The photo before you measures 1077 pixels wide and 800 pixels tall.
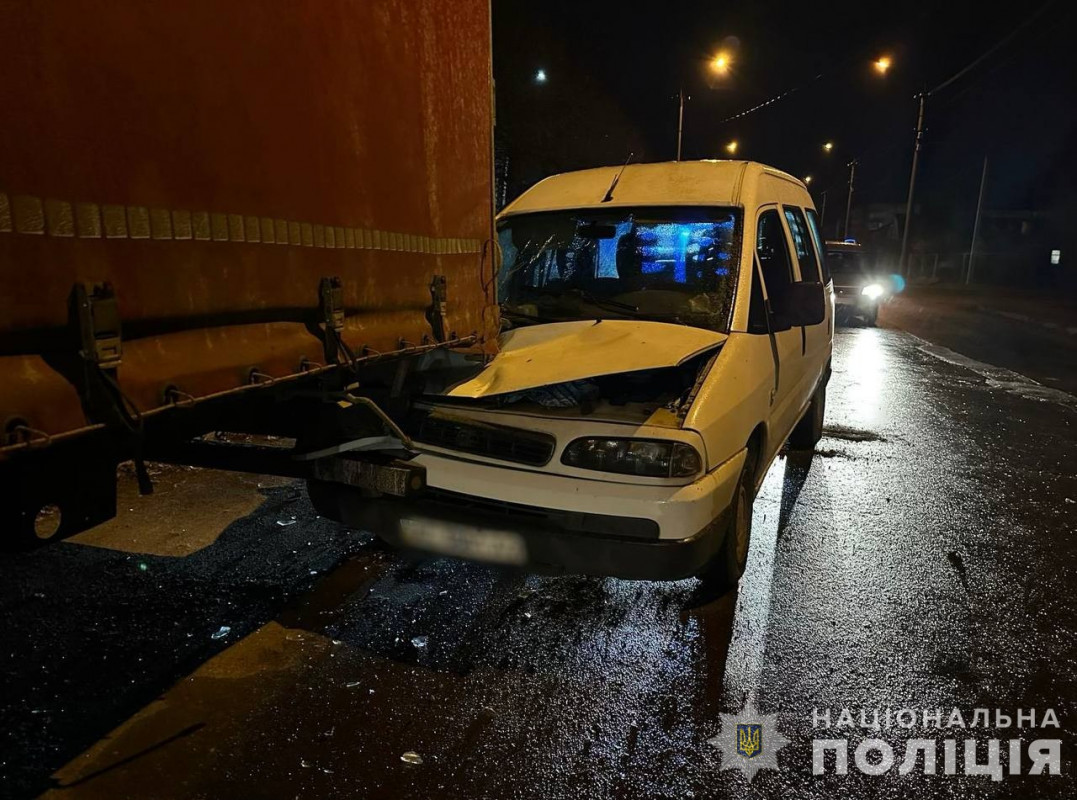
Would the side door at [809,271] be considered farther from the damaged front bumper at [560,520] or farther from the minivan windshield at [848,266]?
the minivan windshield at [848,266]

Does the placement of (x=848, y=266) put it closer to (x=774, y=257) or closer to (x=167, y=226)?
(x=774, y=257)

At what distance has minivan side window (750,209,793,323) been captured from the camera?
409cm

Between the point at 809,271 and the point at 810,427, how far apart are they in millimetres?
1520

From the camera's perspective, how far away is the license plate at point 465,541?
121 inches

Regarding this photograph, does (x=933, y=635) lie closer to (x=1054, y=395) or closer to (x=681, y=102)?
(x=1054, y=395)

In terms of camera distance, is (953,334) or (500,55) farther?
(500,55)

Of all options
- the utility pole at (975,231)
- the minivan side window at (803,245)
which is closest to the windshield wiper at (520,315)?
the minivan side window at (803,245)

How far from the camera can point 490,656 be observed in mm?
3139

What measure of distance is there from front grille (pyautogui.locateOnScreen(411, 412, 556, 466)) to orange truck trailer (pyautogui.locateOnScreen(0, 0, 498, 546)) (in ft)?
0.83

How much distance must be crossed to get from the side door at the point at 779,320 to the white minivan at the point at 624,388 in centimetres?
2

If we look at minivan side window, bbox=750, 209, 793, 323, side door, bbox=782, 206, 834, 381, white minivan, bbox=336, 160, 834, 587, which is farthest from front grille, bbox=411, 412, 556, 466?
side door, bbox=782, 206, 834, 381

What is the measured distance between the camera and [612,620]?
345 cm

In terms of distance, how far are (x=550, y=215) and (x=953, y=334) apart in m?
14.8

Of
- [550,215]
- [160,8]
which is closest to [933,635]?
[550,215]
